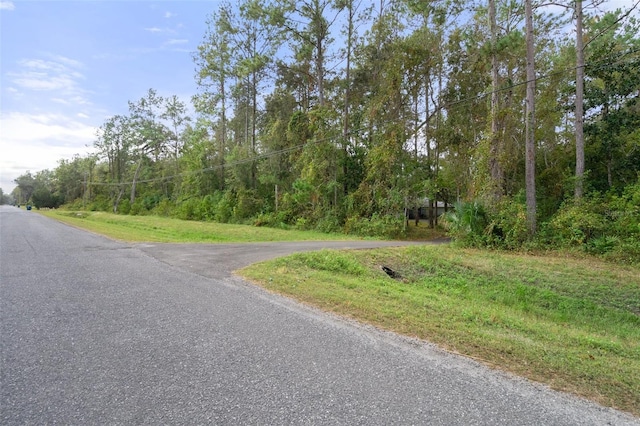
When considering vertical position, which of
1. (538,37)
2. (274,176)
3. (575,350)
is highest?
(538,37)

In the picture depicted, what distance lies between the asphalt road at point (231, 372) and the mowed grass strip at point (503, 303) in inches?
15.0

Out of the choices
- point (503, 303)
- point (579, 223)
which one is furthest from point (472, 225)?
point (503, 303)

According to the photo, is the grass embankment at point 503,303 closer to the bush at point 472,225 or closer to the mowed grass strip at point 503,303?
the mowed grass strip at point 503,303

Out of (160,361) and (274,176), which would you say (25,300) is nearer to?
(160,361)

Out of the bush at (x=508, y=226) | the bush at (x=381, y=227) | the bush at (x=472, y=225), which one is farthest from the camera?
the bush at (x=381, y=227)

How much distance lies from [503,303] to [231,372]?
20.0ft

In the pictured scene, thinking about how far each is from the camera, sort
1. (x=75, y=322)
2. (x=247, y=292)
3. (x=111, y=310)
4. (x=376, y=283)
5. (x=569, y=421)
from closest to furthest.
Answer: (x=569, y=421)
(x=75, y=322)
(x=111, y=310)
(x=247, y=292)
(x=376, y=283)

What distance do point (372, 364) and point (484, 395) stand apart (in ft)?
2.93

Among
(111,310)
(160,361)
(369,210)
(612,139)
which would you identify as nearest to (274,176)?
(369,210)

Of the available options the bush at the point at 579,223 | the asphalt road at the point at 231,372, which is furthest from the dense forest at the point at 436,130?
the asphalt road at the point at 231,372

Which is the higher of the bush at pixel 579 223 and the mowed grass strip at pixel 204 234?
the bush at pixel 579 223

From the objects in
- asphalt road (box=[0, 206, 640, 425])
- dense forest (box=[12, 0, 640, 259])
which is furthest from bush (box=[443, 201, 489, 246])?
asphalt road (box=[0, 206, 640, 425])

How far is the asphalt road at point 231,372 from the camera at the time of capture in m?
2.24

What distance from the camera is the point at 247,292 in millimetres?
5422
